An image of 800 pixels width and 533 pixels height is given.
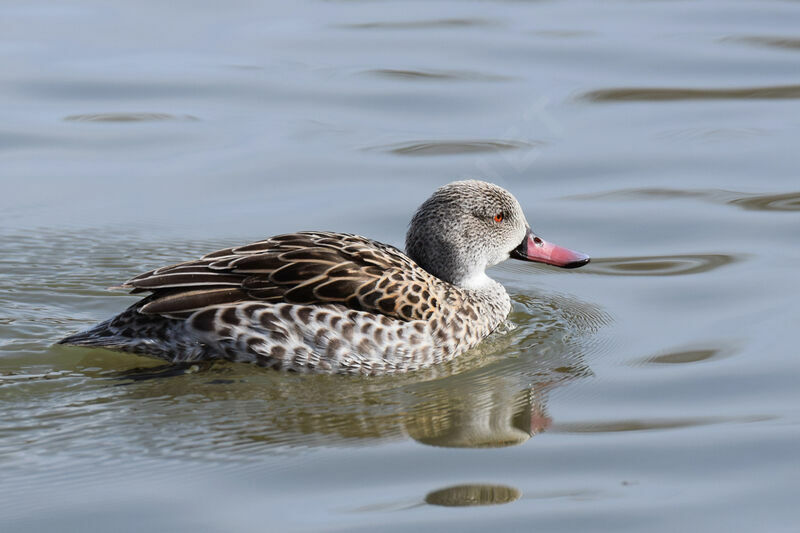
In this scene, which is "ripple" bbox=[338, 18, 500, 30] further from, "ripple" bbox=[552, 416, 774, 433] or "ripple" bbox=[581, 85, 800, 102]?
"ripple" bbox=[552, 416, 774, 433]

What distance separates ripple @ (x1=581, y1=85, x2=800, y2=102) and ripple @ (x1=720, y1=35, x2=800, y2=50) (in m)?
1.26

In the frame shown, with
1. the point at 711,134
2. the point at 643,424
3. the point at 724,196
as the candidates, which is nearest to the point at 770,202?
the point at 724,196

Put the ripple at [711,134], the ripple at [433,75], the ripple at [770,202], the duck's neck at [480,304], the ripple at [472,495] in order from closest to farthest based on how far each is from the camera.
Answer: the ripple at [472,495]
the duck's neck at [480,304]
the ripple at [770,202]
the ripple at [711,134]
the ripple at [433,75]

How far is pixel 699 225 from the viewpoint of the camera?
11.1m

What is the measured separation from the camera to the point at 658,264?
10.5 meters

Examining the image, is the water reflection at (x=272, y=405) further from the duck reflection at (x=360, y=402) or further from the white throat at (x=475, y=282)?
the white throat at (x=475, y=282)

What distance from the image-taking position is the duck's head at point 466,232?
9352 millimetres

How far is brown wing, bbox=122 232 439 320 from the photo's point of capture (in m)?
8.43

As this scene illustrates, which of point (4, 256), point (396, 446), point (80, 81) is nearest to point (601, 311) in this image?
point (396, 446)

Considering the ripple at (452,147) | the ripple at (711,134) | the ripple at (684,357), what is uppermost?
the ripple at (711,134)

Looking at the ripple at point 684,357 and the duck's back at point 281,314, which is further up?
the duck's back at point 281,314

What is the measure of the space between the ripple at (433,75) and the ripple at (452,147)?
1.76 m

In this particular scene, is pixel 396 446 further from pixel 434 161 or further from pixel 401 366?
pixel 434 161

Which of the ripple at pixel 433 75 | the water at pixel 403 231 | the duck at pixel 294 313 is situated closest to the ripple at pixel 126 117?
the water at pixel 403 231
